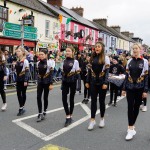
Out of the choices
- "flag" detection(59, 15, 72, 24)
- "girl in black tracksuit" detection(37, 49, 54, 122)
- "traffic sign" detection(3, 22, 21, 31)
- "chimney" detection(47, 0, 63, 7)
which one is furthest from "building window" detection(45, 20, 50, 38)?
"girl in black tracksuit" detection(37, 49, 54, 122)

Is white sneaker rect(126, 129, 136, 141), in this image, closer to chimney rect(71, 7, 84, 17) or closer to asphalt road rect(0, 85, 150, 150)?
asphalt road rect(0, 85, 150, 150)

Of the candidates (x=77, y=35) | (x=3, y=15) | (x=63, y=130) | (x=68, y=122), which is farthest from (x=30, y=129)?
(x=77, y=35)

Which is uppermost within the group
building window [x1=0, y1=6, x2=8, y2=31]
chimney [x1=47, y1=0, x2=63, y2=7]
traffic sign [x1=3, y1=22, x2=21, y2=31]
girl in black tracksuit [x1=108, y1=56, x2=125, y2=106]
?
chimney [x1=47, y1=0, x2=63, y2=7]

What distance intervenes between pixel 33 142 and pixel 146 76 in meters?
2.68

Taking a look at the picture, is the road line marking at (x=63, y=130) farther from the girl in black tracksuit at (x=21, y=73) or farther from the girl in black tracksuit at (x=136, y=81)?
the girl in black tracksuit at (x=21, y=73)

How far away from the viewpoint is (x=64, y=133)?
5.92 m

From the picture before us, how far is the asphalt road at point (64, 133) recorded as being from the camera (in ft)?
16.9

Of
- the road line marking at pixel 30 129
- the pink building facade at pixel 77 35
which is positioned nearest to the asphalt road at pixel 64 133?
the road line marking at pixel 30 129


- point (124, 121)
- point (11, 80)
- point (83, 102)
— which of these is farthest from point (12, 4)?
point (124, 121)

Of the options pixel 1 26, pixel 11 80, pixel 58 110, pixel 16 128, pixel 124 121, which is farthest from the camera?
pixel 1 26

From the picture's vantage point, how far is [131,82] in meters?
5.77

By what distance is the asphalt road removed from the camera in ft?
16.9

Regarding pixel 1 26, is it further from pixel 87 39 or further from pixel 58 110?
pixel 87 39

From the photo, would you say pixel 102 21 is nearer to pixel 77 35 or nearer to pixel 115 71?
pixel 77 35
